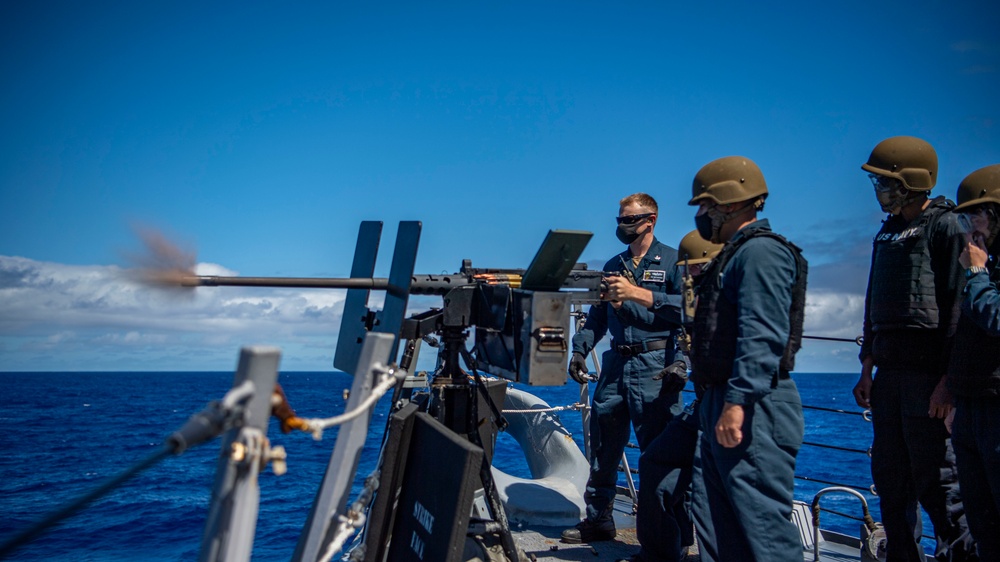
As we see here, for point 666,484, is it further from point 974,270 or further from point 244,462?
point 244,462

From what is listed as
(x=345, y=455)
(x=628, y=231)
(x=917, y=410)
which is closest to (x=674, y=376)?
(x=628, y=231)

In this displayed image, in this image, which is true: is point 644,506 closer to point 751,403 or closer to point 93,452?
point 751,403

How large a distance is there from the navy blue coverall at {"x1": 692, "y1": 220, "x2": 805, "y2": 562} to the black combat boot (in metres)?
1.97

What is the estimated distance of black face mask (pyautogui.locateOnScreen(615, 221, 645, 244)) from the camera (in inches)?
202

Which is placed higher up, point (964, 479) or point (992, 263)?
point (992, 263)

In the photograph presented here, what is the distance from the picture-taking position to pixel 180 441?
1504mm

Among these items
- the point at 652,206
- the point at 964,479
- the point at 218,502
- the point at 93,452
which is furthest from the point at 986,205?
the point at 93,452

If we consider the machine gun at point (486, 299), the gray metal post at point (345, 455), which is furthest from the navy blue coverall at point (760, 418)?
the gray metal post at point (345, 455)

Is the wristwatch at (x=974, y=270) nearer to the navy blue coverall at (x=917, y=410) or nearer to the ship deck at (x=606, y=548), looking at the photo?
the navy blue coverall at (x=917, y=410)

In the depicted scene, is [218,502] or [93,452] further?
[93,452]

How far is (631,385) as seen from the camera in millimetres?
4945

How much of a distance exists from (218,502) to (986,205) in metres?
3.67

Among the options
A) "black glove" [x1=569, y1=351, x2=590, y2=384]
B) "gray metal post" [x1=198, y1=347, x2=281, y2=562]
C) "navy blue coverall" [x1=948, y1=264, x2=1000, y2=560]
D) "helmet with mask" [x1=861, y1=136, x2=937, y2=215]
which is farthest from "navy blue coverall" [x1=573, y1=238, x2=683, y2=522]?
"gray metal post" [x1=198, y1=347, x2=281, y2=562]

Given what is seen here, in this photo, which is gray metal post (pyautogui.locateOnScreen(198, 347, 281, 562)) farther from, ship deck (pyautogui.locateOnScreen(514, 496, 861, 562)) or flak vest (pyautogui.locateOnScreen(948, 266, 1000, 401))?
flak vest (pyautogui.locateOnScreen(948, 266, 1000, 401))
